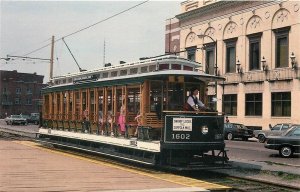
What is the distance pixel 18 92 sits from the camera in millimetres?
115812

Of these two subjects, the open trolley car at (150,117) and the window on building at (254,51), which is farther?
the window on building at (254,51)

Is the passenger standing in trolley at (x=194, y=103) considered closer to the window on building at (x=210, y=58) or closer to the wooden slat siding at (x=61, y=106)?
the wooden slat siding at (x=61, y=106)

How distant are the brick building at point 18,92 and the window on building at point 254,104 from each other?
248ft


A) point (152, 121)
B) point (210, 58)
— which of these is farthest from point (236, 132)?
point (152, 121)

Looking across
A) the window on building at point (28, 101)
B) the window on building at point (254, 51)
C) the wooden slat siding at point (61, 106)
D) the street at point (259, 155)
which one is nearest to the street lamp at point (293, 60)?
the window on building at point (254, 51)

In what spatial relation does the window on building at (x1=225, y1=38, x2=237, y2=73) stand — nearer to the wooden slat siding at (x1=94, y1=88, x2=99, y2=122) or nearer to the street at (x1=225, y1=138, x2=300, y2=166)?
the street at (x1=225, y1=138, x2=300, y2=166)

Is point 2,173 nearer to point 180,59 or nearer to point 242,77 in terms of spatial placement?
point 180,59

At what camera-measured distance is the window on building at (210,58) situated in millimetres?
47562

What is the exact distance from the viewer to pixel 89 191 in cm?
929

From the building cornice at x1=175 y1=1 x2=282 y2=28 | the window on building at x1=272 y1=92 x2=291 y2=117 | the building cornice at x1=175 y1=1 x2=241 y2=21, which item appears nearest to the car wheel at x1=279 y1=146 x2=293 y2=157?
the window on building at x1=272 y1=92 x2=291 y2=117

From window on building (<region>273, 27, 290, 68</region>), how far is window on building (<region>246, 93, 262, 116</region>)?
353 cm

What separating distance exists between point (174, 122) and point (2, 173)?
15.1 ft

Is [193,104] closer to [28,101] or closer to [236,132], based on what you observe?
[236,132]

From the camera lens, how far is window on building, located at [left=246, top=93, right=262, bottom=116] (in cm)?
4150
